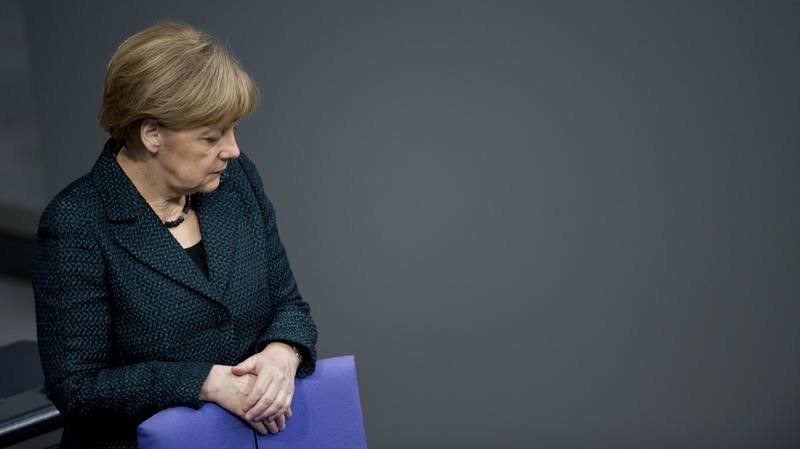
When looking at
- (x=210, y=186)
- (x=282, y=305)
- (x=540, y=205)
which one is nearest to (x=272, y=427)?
(x=282, y=305)

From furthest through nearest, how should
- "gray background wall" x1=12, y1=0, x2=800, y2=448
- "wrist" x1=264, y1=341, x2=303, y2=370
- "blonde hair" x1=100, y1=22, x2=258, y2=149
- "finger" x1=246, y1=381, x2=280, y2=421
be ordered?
"gray background wall" x1=12, y1=0, x2=800, y2=448
"wrist" x1=264, y1=341, x2=303, y2=370
"finger" x1=246, y1=381, x2=280, y2=421
"blonde hair" x1=100, y1=22, x2=258, y2=149

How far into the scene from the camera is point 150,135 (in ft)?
5.79

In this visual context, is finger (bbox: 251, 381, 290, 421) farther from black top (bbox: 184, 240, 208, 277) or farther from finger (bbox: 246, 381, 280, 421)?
black top (bbox: 184, 240, 208, 277)

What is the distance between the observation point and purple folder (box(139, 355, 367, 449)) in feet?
5.78

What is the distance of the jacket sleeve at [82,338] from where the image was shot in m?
1.72

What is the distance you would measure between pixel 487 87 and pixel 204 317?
4.51 feet

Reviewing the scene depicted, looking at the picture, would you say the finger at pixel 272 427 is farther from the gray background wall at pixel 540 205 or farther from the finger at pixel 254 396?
the gray background wall at pixel 540 205

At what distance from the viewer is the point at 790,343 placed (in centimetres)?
285

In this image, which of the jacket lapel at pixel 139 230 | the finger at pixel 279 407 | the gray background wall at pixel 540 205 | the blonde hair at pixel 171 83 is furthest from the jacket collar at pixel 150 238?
the gray background wall at pixel 540 205

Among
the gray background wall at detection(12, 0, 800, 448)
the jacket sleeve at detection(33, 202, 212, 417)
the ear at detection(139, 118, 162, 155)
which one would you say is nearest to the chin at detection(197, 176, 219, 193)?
the ear at detection(139, 118, 162, 155)

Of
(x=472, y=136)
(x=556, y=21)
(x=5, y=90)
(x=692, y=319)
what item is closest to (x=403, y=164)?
(x=472, y=136)

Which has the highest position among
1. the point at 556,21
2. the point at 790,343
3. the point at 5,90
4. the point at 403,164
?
the point at 5,90

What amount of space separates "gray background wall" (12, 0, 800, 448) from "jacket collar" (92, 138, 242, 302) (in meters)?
1.25

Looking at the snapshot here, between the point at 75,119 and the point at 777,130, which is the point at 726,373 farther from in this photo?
the point at 75,119
